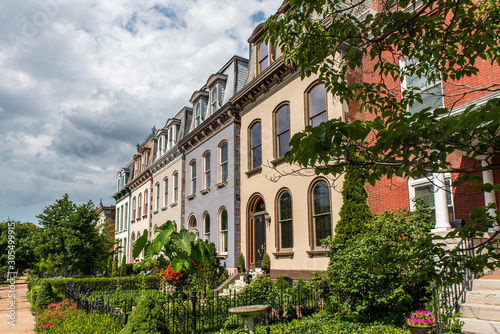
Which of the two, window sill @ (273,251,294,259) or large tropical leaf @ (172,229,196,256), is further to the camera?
large tropical leaf @ (172,229,196,256)

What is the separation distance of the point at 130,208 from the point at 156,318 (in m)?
32.2

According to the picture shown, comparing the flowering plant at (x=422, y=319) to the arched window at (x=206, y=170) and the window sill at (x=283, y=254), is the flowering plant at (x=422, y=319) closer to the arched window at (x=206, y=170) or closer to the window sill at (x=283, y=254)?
the window sill at (x=283, y=254)

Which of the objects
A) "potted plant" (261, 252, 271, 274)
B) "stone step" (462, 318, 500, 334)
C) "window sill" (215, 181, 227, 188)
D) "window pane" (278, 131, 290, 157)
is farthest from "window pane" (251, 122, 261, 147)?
"stone step" (462, 318, 500, 334)

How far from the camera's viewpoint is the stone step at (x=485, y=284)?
8016mm

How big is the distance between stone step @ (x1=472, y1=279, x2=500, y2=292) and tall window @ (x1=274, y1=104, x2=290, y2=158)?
8.87 metres

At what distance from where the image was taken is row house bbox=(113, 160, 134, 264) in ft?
126

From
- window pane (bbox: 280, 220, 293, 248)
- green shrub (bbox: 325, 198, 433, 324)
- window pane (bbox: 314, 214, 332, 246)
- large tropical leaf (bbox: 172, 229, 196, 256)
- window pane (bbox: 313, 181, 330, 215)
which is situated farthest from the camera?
window pane (bbox: 280, 220, 293, 248)

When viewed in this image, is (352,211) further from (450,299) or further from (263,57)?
(263,57)

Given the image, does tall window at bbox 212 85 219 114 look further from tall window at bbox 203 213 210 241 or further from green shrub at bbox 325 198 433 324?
green shrub at bbox 325 198 433 324

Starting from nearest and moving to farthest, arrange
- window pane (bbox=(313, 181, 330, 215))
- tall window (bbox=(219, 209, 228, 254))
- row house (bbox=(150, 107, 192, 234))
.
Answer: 1. window pane (bbox=(313, 181, 330, 215))
2. tall window (bbox=(219, 209, 228, 254))
3. row house (bbox=(150, 107, 192, 234))

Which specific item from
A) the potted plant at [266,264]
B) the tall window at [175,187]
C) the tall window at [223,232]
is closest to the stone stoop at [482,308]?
the potted plant at [266,264]

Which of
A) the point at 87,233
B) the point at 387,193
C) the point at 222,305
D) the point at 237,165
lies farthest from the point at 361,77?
the point at 87,233

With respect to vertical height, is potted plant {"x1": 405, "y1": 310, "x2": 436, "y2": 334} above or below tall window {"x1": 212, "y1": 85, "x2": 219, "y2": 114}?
below

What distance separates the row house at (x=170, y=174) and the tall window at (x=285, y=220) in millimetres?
10470
